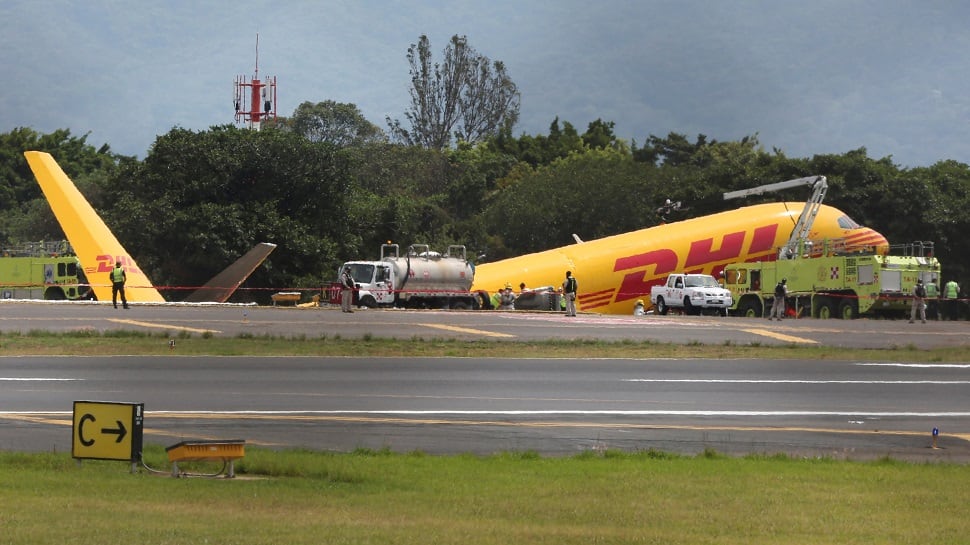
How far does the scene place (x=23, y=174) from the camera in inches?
4774

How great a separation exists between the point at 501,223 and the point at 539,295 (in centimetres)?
3319

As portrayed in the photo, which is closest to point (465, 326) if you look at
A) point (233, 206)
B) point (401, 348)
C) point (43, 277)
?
point (401, 348)

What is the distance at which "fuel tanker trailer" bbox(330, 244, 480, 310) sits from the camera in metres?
56.3

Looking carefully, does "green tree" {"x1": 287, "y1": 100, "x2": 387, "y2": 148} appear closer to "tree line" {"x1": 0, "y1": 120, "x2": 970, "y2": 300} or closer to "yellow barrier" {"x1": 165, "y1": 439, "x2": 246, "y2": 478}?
"tree line" {"x1": 0, "y1": 120, "x2": 970, "y2": 300}

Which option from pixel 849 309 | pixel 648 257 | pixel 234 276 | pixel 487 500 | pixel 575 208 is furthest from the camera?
pixel 575 208

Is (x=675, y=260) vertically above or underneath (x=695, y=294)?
above

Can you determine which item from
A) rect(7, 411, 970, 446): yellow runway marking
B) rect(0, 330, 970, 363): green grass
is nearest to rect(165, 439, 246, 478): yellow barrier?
rect(7, 411, 970, 446): yellow runway marking

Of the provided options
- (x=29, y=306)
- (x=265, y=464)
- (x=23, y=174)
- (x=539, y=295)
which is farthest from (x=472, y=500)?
(x=23, y=174)

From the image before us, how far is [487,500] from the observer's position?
40.7ft

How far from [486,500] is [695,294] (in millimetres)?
44083

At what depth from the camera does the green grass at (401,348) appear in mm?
32219

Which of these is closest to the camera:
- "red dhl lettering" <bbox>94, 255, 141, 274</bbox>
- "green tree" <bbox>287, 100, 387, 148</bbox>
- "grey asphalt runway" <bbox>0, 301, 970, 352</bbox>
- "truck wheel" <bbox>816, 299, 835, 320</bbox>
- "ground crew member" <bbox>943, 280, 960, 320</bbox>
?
"grey asphalt runway" <bbox>0, 301, 970, 352</bbox>

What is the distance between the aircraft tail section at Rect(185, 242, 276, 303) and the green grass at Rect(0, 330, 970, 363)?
16.7m

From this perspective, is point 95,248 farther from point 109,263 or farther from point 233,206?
point 233,206
